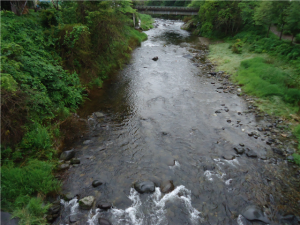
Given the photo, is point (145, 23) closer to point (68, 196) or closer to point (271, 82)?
point (271, 82)

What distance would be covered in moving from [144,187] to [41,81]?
823 cm

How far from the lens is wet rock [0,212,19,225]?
561 cm

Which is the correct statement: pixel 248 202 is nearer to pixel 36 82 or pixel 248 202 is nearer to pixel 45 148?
pixel 45 148

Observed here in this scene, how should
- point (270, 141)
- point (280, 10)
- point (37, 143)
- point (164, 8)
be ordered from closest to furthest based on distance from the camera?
point (37, 143)
point (270, 141)
point (280, 10)
point (164, 8)

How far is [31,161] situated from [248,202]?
9.05m

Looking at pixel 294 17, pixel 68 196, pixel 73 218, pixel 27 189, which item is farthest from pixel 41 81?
pixel 294 17

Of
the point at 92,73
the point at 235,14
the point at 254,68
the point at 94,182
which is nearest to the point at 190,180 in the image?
the point at 94,182

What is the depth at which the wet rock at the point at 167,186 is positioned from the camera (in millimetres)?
7711

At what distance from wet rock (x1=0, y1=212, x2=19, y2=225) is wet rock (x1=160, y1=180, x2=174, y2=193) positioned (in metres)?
5.20

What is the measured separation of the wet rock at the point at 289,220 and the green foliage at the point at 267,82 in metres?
9.66

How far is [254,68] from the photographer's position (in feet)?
61.2

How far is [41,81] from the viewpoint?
34.0ft

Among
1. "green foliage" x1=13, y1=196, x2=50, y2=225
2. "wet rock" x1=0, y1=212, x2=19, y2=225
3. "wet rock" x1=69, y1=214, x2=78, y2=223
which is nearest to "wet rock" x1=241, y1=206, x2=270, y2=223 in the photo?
"wet rock" x1=69, y1=214, x2=78, y2=223

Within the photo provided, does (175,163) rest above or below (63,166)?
below
